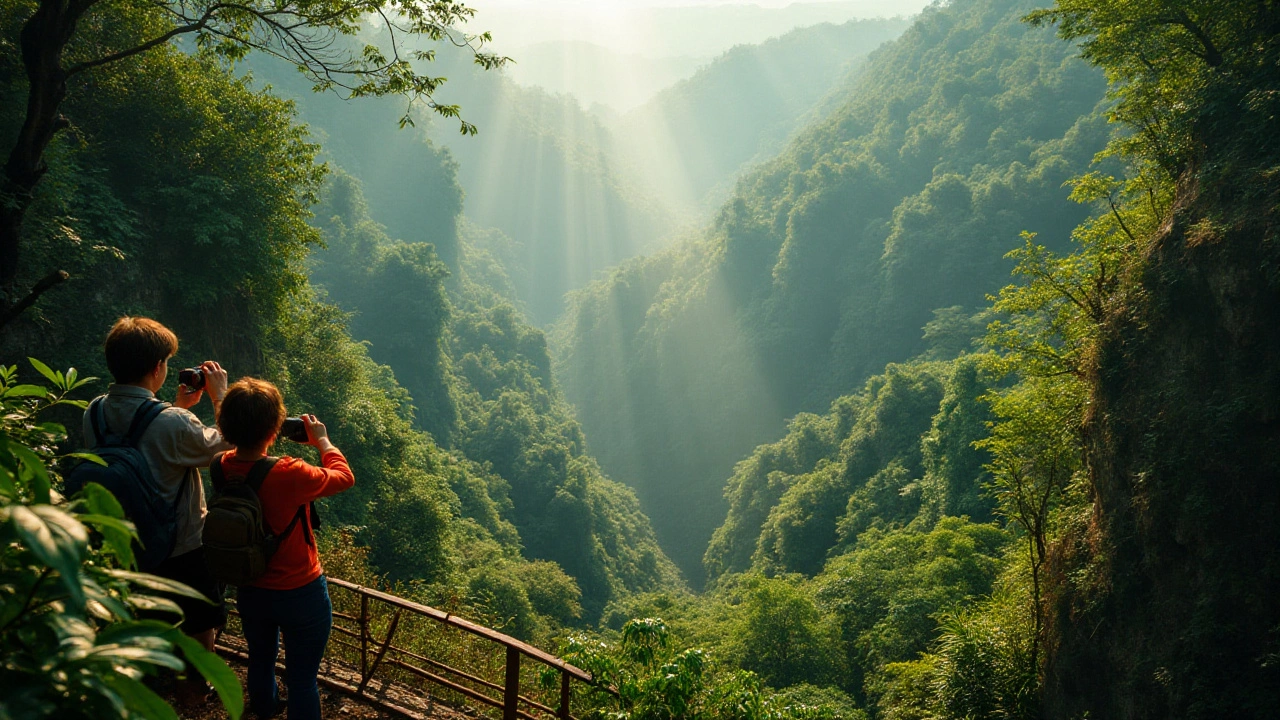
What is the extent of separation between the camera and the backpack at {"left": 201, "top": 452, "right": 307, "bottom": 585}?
87.4 inches

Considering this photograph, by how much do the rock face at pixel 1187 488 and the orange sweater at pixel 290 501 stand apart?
7.27 m

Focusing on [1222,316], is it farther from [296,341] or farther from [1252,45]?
[296,341]

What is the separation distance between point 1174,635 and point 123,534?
8454 millimetres

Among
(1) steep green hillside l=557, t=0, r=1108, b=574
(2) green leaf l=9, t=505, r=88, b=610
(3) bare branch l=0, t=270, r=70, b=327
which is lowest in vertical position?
(2) green leaf l=9, t=505, r=88, b=610

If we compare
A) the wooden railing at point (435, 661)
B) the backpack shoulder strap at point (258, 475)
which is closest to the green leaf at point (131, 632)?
the backpack shoulder strap at point (258, 475)

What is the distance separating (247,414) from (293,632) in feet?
2.87

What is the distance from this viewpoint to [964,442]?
26156 mm

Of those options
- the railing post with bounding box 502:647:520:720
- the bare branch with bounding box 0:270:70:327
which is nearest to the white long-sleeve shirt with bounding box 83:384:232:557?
the bare branch with bounding box 0:270:70:327

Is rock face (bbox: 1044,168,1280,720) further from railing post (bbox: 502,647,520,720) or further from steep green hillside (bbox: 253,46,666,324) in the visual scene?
steep green hillside (bbox: 253,46,666,324)

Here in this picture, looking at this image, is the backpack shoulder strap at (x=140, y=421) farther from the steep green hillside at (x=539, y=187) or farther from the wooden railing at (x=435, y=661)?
the steep green hillside at (x=539, y=187)

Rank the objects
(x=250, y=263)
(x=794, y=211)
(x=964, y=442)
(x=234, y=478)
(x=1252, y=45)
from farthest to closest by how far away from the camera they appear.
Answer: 1. (x=794, y=211)
2. (x=964, y=442)
3. (x=250, y=263)
4. (x=1252, y=45)
5. (x=234, y=478)

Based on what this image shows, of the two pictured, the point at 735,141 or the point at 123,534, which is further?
the point at 735,141

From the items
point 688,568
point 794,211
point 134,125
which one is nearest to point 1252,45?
point 134,125


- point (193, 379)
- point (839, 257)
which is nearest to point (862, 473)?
point (839, 257)
